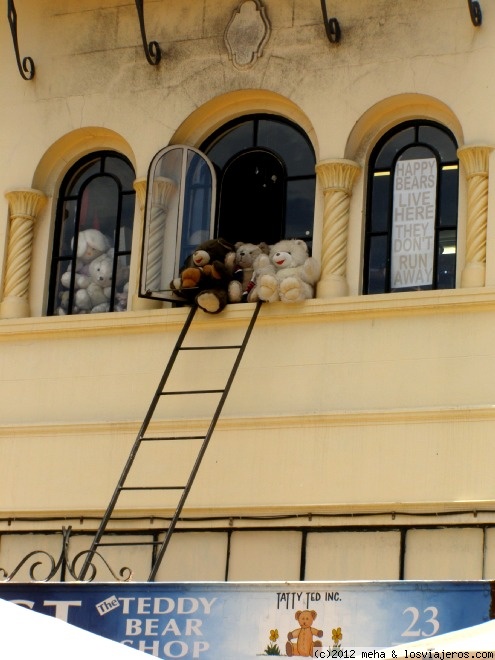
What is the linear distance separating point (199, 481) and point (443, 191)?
3236 mm

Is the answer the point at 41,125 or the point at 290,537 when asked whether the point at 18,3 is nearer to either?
the point at 41,125

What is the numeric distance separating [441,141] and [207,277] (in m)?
2.34

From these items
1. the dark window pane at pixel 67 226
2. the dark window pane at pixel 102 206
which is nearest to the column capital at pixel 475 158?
the dark window pane at pixel 102 206

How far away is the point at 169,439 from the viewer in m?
15.1

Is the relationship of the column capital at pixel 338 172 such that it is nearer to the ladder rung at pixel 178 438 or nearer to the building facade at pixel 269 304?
the building facade at pixel 269 304

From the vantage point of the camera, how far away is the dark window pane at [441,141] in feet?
51.0

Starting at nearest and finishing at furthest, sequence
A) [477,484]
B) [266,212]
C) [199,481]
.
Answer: [477,484]
[199,481]
[266,212]

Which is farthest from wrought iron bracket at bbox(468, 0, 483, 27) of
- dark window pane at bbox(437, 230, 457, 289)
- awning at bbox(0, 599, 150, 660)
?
awning at bbox(0, 599, 150, 660)

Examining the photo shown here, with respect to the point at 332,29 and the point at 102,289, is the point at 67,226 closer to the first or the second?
the point at 102,289

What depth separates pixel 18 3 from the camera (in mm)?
17156

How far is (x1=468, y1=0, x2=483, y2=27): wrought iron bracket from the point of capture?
15.2m

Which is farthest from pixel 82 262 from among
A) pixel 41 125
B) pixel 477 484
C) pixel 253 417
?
pixel 477 484

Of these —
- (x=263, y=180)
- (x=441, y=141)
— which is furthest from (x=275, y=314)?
(x=441, y=141)

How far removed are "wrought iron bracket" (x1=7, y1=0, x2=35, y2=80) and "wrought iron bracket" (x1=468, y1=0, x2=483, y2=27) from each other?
427 cm
